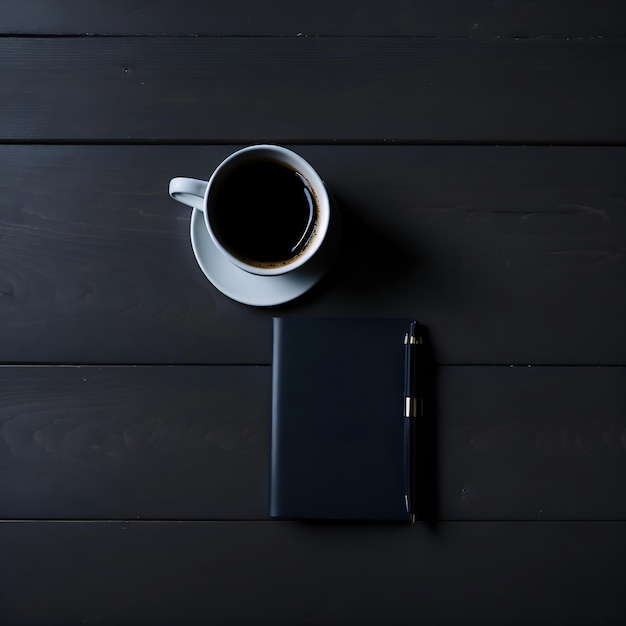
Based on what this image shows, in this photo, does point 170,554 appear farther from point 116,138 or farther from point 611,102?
point 611,102

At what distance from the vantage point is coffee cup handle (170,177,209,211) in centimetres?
52

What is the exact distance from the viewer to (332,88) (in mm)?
618

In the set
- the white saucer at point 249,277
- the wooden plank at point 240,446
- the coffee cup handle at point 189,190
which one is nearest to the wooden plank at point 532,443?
the wooden plank at point 240,446

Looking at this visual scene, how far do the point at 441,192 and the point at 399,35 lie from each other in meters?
0.15

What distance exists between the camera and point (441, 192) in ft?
2.02

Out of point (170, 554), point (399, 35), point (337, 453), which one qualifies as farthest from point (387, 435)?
point (399, 35)

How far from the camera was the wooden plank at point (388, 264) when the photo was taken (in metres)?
0.61

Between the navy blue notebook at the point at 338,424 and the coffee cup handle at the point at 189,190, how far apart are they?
14cm

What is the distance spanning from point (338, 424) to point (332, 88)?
301 mm

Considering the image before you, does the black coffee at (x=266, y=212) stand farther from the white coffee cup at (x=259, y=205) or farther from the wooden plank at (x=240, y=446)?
the wooden plank at (x=240, y=446)

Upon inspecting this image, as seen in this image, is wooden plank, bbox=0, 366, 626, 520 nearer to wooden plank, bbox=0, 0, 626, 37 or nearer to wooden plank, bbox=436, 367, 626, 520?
wooden plank, bbox=436, 367, 626, 520

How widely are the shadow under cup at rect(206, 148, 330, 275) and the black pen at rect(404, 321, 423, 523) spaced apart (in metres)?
0.13

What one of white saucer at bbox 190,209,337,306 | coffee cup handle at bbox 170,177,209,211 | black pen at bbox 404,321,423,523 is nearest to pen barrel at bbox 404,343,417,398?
black pen at bbox 404,321,423,523

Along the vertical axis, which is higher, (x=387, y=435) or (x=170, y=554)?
(x=387, y=435)
